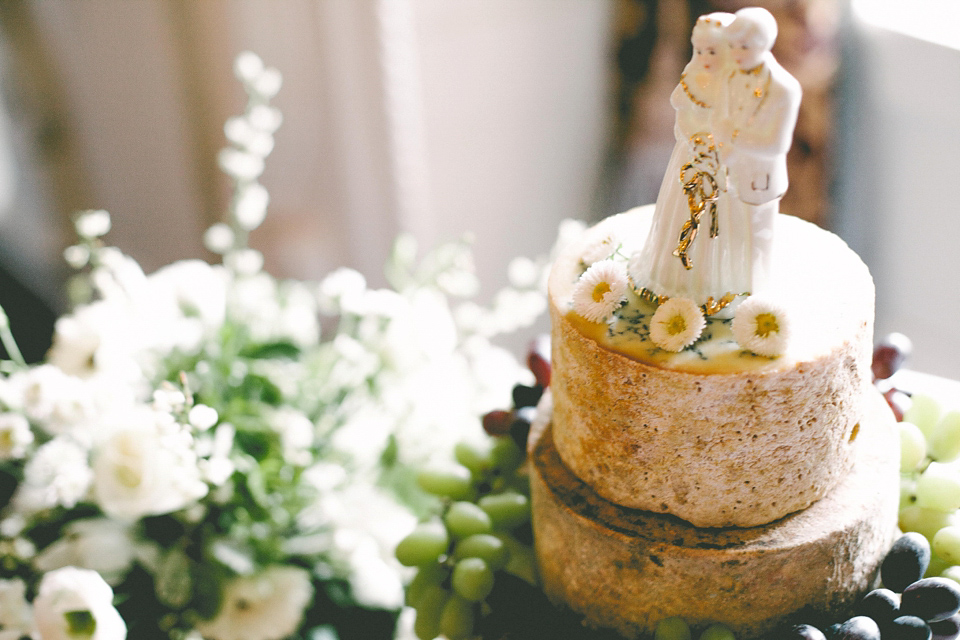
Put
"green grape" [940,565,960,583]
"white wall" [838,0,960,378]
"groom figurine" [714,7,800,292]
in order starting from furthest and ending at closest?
"white wall" [838,0,960,378]
"green grape" [940,565,960,583]
"groom figurine" [714,7,800,292]

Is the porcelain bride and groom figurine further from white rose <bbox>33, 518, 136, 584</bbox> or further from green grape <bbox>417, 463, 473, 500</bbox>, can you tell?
white rose <bbox>33, 518, 136, 584</bbox>

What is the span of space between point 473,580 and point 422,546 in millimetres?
75

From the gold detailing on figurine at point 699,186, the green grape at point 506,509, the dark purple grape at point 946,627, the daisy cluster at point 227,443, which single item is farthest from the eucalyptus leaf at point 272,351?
the dark purple grape at point 946,627

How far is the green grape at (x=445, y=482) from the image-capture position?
0.90 meters

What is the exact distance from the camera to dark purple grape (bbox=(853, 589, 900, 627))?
0.70 m

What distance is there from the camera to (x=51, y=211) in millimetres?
1454

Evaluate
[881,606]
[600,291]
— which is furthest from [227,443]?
[881,606]

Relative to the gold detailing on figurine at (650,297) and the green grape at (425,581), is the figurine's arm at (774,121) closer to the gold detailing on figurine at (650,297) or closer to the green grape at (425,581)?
the gold detailing on figurine at (650,297)

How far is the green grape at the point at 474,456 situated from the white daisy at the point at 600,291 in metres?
0.27

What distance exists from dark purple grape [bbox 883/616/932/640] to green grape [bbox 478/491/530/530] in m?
0.37

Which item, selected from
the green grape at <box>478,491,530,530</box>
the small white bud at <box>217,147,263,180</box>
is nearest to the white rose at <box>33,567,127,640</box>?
the green grape at <box>478,491,530,530</box>

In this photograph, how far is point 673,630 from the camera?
0.71m

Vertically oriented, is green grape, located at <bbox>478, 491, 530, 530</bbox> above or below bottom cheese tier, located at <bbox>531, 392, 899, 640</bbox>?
below

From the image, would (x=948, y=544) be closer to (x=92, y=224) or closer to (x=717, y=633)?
(x=717, y=633)
